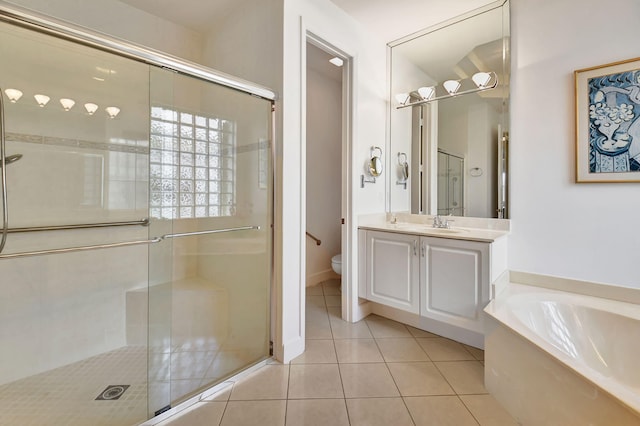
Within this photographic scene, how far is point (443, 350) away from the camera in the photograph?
2.07 metres

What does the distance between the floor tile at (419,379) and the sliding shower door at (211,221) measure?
91 centimetres

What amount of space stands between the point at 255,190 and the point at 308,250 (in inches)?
68.2

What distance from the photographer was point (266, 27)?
79.7 inches

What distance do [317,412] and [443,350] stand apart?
43.6 inches

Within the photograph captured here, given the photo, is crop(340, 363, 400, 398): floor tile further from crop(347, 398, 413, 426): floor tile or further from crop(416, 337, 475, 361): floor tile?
crop(416, 337, 475, 361): floor tile

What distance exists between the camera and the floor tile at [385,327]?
91.0 inches

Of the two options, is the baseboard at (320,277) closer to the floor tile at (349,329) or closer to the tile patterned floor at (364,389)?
the floor tile at (349,329)

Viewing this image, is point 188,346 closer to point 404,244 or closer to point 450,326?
point 404,244

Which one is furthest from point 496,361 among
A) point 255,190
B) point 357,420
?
point 255,190

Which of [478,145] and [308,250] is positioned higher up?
[478,145]

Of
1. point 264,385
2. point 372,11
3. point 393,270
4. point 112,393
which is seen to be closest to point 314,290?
point 393,270

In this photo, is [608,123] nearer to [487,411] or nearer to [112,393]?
[487,411]

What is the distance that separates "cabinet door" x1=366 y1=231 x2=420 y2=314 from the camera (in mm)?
2230

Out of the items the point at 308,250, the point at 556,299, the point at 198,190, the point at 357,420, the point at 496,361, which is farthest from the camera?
the point at 308,250
